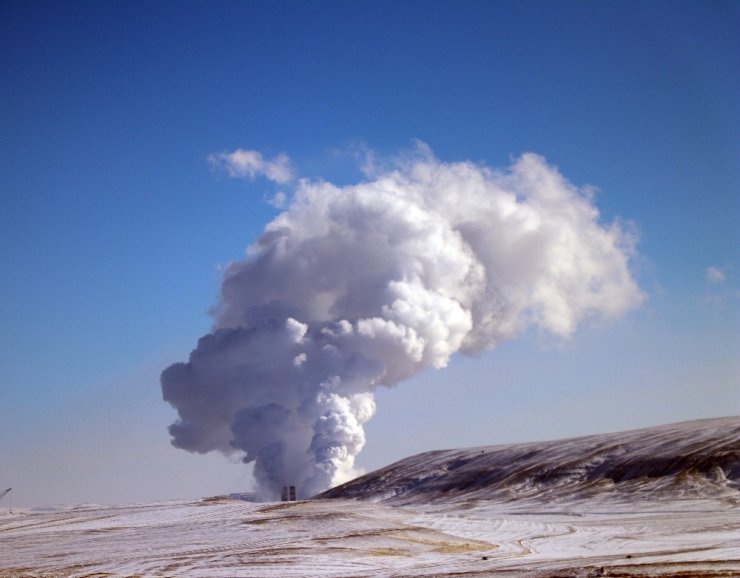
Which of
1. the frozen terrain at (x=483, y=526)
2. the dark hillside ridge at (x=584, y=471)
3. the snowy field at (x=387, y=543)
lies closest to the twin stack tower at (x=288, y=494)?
the dark hillside ridge at (x=584, y=471)

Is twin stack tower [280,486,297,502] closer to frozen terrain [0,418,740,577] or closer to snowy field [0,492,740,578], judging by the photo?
frozen terrain [0,418,740,577]

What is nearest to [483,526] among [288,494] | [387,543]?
[387,543]

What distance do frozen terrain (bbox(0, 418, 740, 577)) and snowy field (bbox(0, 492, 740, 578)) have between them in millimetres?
88

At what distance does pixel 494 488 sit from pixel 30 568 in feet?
147

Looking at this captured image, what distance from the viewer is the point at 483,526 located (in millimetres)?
49250

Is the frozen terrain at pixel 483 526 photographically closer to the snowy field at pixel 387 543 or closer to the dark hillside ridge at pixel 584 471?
the snowy field at pixel 387 543

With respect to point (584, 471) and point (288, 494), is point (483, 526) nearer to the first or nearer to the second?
point (584, 471)

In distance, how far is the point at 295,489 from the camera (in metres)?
102

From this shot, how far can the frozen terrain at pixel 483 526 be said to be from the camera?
104 feet

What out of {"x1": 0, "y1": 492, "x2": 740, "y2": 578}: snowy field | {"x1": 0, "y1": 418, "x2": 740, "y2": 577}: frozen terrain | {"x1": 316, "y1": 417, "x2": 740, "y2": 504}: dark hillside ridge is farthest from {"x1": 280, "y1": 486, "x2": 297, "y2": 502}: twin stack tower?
{"x1": 0, "y1": 492, "x2": 740, "y2": 578}: snowy field

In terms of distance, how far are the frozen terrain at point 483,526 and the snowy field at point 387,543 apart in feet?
0.29

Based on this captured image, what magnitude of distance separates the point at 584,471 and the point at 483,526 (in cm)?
2353

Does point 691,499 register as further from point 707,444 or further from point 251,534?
point 251,534

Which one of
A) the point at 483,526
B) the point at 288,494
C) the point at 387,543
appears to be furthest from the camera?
the point at 288,494
